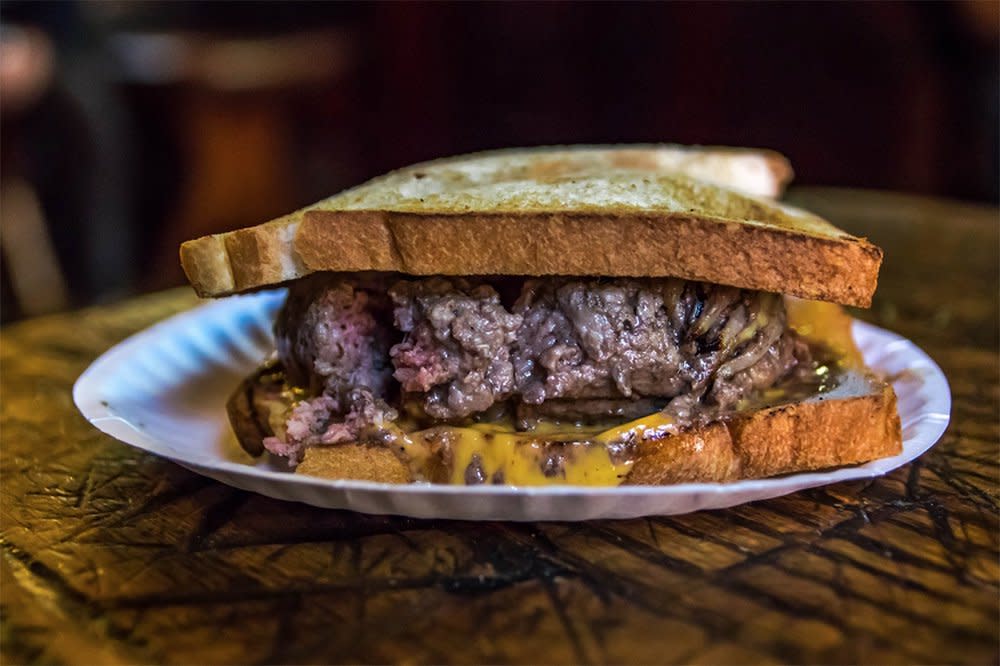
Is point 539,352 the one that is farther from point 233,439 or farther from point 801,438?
point 233,439

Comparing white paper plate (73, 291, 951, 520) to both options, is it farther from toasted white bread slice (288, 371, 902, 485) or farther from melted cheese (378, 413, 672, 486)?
melted cheese (378, 413, 672, 486)

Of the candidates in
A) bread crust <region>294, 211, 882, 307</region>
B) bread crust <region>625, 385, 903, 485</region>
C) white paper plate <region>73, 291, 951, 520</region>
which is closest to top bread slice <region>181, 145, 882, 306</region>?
bread crust <region>294, 211, 882, 307</region>

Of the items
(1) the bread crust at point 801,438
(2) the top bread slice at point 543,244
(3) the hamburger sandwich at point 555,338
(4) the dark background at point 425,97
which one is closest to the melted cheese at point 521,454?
(3) the hamburger sandwich at point 555,338

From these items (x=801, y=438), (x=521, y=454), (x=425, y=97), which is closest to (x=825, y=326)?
(x=801, y=438)

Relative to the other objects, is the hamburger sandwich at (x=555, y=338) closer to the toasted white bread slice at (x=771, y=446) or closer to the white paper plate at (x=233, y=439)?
the toasted white bread slice at (x=771, y=446)

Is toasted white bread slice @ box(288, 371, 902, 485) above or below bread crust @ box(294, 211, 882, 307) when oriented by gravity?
below

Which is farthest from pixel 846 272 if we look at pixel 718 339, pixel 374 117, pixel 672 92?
pixel 374 117
